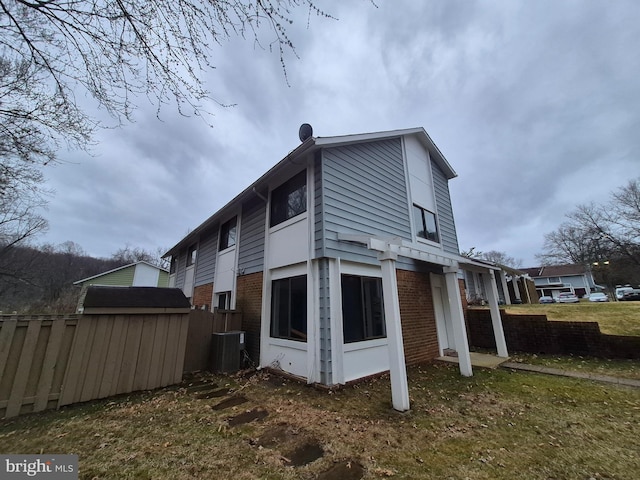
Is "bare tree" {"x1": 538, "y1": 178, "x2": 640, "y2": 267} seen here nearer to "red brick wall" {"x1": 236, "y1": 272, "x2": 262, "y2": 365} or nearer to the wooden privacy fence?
"red brick wall" {"x1": 236, "y1": 272, "x2": 262, "y2": 365}

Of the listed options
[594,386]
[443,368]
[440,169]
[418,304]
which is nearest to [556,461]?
[594,386]

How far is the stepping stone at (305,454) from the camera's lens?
297cm

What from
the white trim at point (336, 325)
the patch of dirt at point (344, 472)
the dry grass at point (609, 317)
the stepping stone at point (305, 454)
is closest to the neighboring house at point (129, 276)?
the white trim at point (336, 325)

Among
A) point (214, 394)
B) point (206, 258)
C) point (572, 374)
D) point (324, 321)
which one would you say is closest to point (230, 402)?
point (214, 394)

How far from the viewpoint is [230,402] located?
4.96 m

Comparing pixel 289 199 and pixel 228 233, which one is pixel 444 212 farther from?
pixel 228 233

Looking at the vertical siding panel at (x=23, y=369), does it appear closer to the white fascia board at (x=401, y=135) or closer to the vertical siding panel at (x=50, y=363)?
the vertical siding panel at (x=50, y=363)

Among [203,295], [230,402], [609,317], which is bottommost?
[230,402]

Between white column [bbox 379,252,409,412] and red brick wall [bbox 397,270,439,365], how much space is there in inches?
123

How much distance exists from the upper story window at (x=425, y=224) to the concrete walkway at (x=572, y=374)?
4668mm

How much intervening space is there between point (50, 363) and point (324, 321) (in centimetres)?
522

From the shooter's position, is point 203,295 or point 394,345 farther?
point 203,295

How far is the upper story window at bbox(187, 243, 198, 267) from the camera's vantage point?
557 inches

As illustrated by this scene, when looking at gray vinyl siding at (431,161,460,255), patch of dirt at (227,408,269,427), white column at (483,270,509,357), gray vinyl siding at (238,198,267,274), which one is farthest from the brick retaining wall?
patch of dirt at (227,408,269,427)
